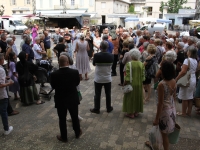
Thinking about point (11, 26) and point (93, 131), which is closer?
point (93, 131)

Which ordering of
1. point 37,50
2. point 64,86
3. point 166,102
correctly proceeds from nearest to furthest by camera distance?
point 166,102 < point 64,86 < point 37,50

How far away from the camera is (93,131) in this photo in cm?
436

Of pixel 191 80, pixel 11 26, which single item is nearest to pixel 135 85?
pixel 191 80

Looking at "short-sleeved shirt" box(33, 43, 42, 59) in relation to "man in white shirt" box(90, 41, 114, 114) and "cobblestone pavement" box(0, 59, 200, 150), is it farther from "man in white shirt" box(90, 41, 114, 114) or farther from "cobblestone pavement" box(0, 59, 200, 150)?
"man in white shirt" box(90, 41, 114, 114)

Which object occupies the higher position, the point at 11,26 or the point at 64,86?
the point at 11,26

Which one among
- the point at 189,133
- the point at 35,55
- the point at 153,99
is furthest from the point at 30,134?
the point at 35,55

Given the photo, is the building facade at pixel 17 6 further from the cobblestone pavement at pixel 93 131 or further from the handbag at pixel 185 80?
the handbag at pixel 185 80

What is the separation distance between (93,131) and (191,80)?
93.3 inches

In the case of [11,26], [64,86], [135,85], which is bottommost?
[135,85]

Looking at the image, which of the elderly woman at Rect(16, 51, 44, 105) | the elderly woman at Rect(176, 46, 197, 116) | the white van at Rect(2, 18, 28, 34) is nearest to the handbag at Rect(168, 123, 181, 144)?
the elderly woman at Rect(176, 46, 197, 116)

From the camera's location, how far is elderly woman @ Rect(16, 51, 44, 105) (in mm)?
5391

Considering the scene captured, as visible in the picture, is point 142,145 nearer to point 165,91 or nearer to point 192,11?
point 165,91

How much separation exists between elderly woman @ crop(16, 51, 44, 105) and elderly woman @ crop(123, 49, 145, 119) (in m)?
2.40

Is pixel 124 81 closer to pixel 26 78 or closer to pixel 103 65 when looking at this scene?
pixel 103 65
